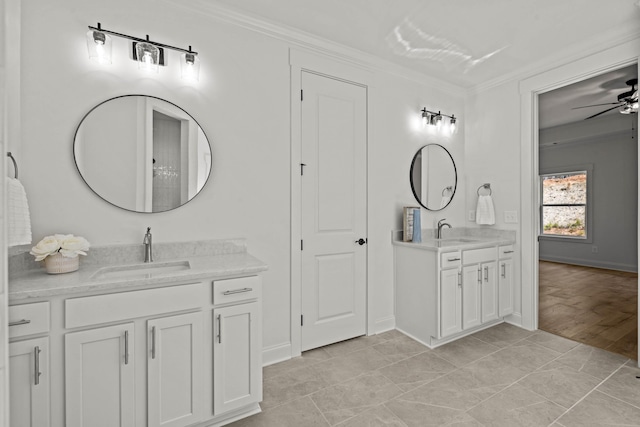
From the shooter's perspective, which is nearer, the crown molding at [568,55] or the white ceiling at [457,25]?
the white ceiling at [457,25]

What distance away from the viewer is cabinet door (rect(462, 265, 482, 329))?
282 centimetres

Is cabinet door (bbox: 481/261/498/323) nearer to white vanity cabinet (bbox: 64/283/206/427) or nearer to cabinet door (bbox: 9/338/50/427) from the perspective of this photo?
white vanity cabinet (bbox: 64/283/206/427)

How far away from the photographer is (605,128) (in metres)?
5.51

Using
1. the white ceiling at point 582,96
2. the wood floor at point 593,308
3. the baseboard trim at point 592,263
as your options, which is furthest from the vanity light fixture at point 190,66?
the baseboard trim at point 592,263

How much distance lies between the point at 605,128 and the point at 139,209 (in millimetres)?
7256

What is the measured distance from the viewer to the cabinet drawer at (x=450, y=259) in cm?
267

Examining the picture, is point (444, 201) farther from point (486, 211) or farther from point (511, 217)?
point (511, 217)

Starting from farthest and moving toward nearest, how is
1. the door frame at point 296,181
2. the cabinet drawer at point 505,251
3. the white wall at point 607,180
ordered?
the white wall at point 607,180
the cabinet drawer at point 505,251
the door frame at point 296,181

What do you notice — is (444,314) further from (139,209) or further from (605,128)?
(605,128)

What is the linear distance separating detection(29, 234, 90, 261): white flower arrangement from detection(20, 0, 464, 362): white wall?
24 centimetres

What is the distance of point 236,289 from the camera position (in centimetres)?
173

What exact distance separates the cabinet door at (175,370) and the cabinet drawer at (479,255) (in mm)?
2290

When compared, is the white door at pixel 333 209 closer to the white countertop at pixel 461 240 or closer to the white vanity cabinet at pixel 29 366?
the white countertop at pixel 461 240

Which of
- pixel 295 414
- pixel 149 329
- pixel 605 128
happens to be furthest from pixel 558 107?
pixel 149 329
